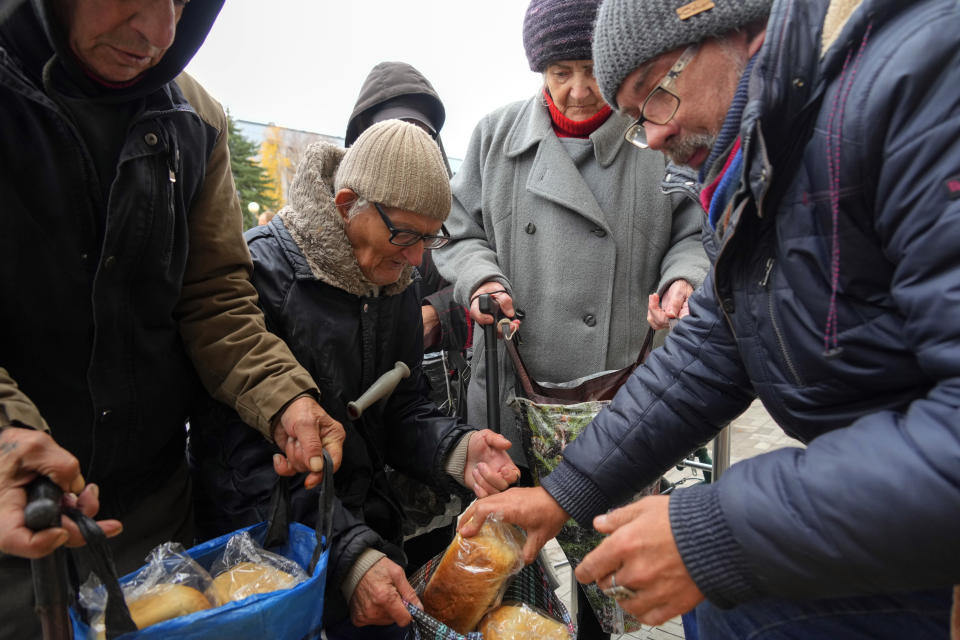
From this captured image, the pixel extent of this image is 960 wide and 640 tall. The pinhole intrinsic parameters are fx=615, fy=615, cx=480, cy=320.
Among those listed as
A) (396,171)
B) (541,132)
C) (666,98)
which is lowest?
(396,171)

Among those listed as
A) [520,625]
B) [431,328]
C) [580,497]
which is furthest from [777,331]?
[431,328]

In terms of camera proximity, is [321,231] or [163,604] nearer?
[163,604]

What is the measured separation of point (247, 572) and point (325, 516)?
0.19 metres

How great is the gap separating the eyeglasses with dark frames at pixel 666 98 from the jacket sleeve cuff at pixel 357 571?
1234 millimetres

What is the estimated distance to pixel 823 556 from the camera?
87 cm

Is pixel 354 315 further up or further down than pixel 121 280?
further down

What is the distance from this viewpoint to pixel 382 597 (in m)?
1.43

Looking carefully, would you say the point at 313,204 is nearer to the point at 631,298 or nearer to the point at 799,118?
the point at 631,298

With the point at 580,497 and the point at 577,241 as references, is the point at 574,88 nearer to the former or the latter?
the point at 577,241

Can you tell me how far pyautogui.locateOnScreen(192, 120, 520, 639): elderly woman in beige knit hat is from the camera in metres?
1.68

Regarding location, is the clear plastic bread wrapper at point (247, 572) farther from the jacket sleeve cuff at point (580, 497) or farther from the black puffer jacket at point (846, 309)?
the black puffer jacket at point (846, 309)

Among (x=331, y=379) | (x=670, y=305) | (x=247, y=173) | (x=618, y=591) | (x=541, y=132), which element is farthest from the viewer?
(x=247, y=173)

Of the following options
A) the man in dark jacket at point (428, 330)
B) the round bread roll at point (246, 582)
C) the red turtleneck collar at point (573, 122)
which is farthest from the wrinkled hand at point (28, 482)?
the red turtleneck collar at point (573, 122)

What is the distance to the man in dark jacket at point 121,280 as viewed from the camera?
1187 millimetres
